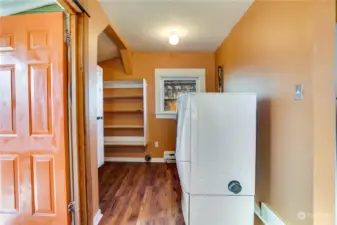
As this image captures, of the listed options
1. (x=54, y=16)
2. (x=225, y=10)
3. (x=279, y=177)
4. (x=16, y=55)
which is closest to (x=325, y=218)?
(x=279, y=177)

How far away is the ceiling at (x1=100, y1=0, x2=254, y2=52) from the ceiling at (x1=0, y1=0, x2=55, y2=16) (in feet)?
1.98

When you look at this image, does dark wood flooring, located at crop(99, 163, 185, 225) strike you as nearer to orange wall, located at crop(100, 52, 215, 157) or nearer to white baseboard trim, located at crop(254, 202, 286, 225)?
orange wall, located at crop(100, 52, 215, 157)

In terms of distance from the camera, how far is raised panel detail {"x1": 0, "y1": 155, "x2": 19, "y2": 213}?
181 centimetres

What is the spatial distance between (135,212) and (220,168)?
1.11 m

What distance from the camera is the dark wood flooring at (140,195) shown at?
7.21 feet

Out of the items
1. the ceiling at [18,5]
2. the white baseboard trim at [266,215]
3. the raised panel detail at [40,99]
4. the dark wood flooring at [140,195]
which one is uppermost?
the ceiling at [18,5]

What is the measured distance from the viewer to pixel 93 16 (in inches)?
82.4

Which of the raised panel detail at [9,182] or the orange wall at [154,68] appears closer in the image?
the raised panel detail at [9,182]

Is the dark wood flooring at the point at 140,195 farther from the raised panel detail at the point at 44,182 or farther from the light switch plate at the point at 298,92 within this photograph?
the light switch plate at the point at 298,92

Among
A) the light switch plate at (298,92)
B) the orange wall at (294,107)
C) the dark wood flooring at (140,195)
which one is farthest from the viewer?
the dark wood flooring at (140,195)

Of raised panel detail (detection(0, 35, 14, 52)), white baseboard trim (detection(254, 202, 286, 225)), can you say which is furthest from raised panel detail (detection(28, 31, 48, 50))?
white baseboard trim (detection(254, 202, 286, 225))

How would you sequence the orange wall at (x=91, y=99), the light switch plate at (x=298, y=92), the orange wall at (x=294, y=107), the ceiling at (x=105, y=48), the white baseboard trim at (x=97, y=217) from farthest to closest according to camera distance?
the ceiling at (x=105, y=48)
the white baseboard trim at (x=97, y=217)
the orange wall at (x=91, y=99)
the light switch plate at (x=298, y=92)
the orange wall at (x=294, y=107)

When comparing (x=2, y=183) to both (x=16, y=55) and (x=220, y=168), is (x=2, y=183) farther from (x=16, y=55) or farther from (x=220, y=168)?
(x=220, y=168)

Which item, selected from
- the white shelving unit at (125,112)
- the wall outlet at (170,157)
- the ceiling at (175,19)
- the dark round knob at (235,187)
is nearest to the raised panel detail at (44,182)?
the dark round knob at (235,187)
